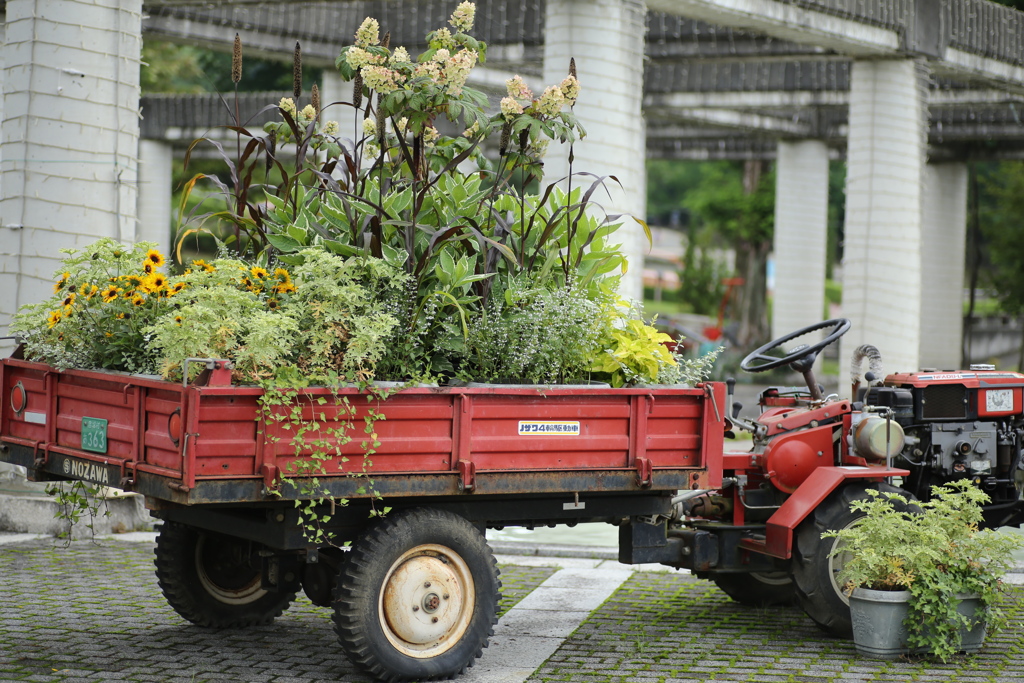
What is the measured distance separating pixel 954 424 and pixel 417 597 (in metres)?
3.68

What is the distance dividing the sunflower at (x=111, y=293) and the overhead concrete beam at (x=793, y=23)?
7800 millimetres

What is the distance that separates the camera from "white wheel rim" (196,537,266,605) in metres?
6.81

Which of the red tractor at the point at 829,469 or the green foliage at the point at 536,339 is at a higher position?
the green foliage at the point at 536,339

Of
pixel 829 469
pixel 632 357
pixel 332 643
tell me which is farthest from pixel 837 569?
pixel 332 643

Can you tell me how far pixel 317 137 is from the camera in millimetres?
7570

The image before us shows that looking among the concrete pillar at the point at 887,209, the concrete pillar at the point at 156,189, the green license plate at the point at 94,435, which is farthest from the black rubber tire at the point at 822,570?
the concrete pillar at the point at 156,189

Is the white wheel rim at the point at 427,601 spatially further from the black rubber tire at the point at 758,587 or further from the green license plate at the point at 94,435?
the black rubber tire at the point at 758,587

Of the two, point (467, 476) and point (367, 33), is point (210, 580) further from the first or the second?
point (367, 33)

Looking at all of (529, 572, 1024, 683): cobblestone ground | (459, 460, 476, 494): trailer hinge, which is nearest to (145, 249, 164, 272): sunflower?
(459, 460, 476, 494): trailer hinge

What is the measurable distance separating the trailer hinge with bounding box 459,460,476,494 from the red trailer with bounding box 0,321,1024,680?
1 cm

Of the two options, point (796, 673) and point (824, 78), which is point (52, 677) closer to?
point (796, 673)

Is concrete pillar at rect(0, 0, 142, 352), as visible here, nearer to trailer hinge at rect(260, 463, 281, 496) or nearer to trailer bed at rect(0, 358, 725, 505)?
trailer bed at rect(0, 358, 725, 505)

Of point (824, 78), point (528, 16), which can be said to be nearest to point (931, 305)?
point (824, 78)

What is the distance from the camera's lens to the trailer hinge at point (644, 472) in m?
6.06
